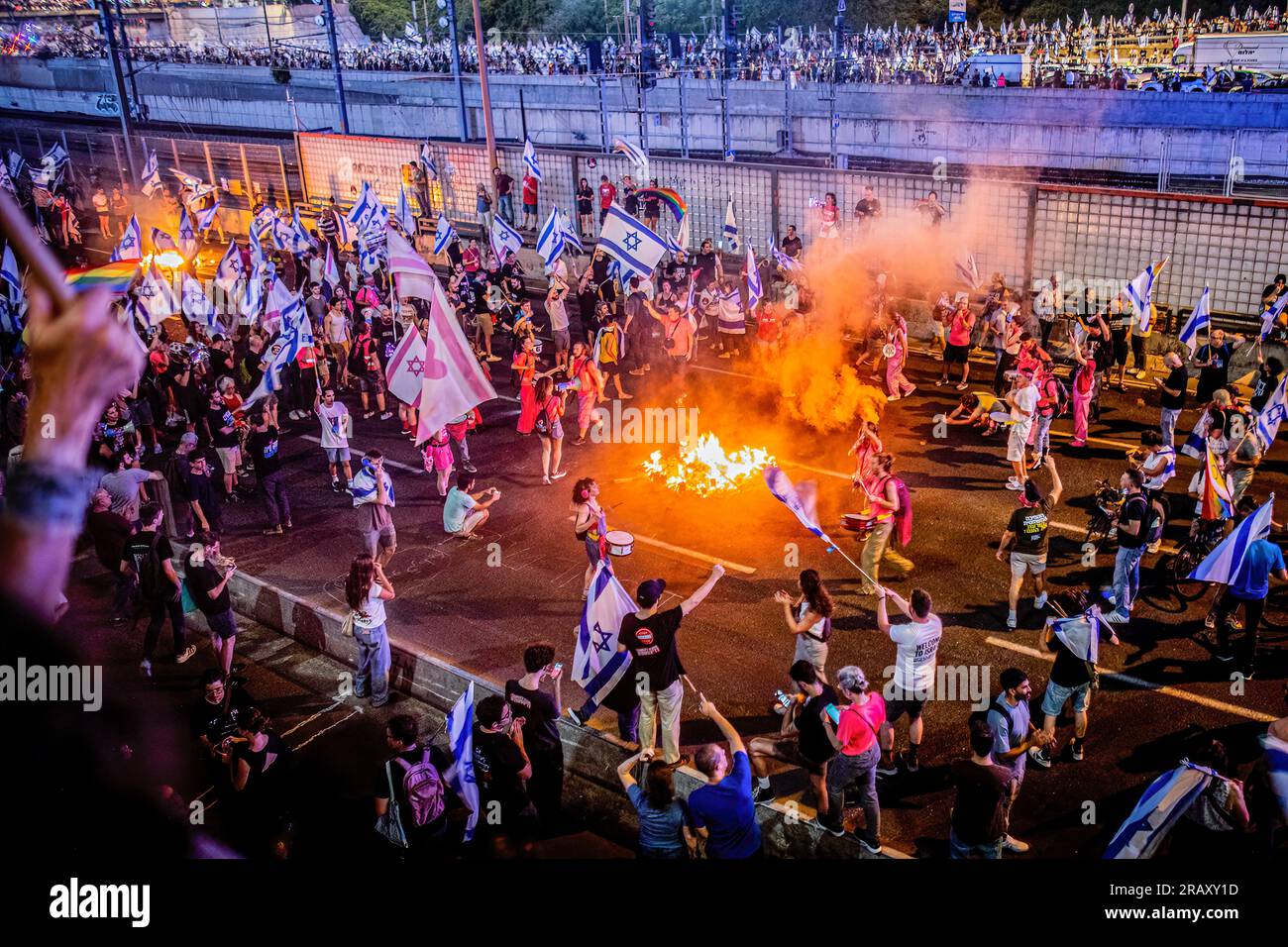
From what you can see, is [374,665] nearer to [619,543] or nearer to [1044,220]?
[619,543]

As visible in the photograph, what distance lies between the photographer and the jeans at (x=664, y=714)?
9.05m

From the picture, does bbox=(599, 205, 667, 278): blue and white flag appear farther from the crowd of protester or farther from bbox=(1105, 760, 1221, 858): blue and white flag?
the crowd of protester

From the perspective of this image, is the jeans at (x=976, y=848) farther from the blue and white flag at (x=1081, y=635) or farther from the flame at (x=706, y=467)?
the flame at (x=706, y=467)

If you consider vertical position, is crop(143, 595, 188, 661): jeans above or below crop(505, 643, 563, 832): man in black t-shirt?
below

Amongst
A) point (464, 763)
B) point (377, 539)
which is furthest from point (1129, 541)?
point (377, 539)

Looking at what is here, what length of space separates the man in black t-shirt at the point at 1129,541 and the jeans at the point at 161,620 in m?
10.00

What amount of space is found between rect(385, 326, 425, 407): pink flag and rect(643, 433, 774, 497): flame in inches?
152

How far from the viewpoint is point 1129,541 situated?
11.0 meters

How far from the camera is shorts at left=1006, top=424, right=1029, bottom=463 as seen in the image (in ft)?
47.1

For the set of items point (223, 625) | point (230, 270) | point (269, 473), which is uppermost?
point (230, 270)

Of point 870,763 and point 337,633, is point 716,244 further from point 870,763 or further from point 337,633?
point 870,763

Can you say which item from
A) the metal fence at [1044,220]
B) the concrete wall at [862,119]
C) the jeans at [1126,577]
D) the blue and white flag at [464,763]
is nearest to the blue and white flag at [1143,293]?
the metal fence at [1044,220]

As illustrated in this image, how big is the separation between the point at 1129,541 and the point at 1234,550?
3.80 ft

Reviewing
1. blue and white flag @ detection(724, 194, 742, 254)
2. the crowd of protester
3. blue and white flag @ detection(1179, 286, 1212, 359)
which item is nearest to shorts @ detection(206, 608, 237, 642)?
blue and white flag @ detection(1179, 286, 1212, 359)
